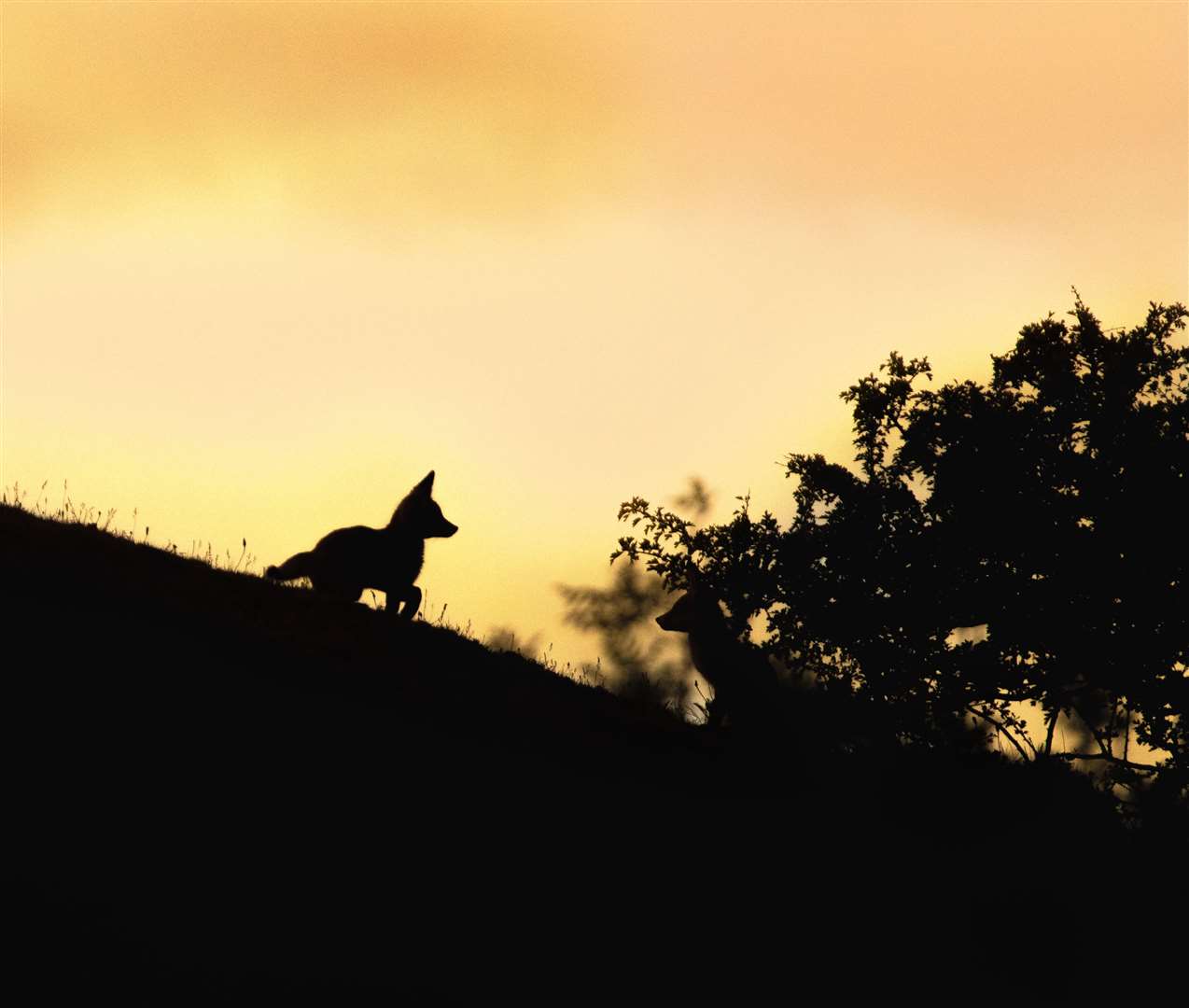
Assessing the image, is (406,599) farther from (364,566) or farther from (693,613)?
(693,613)

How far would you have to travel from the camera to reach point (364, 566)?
18.9 meters

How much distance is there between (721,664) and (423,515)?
5.02 metres

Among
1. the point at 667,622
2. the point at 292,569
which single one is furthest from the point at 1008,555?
the point at 292,569

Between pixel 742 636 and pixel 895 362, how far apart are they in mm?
6468

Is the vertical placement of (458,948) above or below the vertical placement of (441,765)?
below

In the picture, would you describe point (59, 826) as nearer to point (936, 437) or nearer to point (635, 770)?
point (635, 770)

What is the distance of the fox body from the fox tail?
5.79m

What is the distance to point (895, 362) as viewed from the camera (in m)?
26.8

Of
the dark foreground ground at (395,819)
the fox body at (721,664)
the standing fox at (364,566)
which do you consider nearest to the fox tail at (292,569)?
the standing fox at (364,566)

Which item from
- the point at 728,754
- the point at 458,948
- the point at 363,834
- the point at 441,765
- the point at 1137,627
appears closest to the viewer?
the point at 458,948

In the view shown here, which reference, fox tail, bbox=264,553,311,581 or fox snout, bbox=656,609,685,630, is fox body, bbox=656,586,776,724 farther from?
fox tail, bbox=264,553,311,581

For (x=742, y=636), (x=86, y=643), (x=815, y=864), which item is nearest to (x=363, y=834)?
(x=86, y=643)

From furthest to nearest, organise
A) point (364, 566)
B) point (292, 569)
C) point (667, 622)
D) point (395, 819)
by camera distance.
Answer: point (667, 622) → point (292, 569) → point (364, 566) → point (395, 819)

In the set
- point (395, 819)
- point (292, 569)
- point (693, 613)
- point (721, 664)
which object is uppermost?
point (693, 613)
